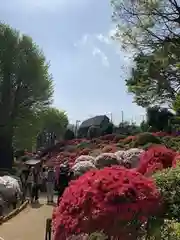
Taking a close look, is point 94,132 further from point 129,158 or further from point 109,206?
point 109,206

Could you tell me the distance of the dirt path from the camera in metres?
10.4

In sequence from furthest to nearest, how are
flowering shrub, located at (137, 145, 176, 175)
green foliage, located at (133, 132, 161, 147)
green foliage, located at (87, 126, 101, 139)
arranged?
green foliage, located at (87, 126, 101, 139) → green foliage, located at (133, 132, 161, 147) → flowering shrub, located at (137, 145, 176, 175)

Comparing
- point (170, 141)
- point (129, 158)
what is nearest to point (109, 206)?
point (129, 158)

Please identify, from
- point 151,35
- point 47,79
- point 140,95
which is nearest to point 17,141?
point 47,79

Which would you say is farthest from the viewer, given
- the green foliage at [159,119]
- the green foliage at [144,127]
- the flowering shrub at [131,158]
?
the green foliage at [144,127]

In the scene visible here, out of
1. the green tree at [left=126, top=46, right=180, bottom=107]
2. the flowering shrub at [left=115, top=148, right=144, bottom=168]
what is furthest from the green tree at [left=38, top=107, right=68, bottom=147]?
the flowering shrub at [left=115, top=148, right=144, bottom=168]

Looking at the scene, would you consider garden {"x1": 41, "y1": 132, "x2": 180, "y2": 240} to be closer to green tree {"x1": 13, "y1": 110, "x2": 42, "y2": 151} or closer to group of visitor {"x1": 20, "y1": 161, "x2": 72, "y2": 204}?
group of visitor {"x1": 20, "y1": 161, "x2": 72, "y2": 204}

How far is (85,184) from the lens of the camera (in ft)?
17.7

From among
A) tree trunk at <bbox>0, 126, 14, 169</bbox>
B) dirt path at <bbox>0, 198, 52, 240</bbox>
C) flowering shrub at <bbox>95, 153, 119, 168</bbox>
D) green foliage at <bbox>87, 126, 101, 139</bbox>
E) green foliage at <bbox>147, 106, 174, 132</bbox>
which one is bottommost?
dirt path at <bbox>0, 198, 52, 240</bbox>

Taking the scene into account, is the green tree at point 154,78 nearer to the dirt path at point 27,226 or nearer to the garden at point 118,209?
the dirt path at point 27,226

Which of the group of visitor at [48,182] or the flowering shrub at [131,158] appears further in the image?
the flowering shrub at [131,158]

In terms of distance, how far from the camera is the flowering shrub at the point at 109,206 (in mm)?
5004

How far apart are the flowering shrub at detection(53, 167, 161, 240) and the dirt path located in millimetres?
4955

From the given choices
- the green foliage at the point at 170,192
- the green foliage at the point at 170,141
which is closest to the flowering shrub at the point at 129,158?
the green foliage at the point at 170,141
